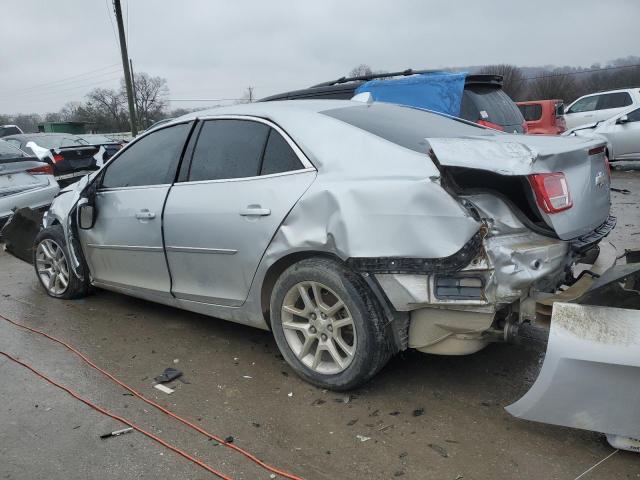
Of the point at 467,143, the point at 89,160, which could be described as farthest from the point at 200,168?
the point at 89,160

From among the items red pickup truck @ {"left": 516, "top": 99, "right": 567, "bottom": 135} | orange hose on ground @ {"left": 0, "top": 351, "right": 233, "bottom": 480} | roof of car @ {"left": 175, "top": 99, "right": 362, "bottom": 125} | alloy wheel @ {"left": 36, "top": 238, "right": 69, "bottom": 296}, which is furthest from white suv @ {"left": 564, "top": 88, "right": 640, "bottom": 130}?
orange hose on ground @ {"left": 0, "top": 351, "right": 233, "bottom": 480}

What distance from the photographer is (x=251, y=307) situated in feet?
11.1

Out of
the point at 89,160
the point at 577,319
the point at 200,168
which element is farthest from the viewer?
the point at 89,160

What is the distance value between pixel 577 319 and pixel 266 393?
1.71m

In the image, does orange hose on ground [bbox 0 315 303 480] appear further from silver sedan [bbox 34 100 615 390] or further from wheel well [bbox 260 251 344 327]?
wheel well [bbox 260 251 344 327]

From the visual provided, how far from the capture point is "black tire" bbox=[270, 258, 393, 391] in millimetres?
2811

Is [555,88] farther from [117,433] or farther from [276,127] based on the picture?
[117,433]

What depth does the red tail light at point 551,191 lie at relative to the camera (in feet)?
8.38

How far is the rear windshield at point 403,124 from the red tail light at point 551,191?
63cm

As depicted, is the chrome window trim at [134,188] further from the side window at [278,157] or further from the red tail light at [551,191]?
the red tail light at [551,191]

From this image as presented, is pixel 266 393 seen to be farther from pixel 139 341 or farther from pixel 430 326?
pixel 139 341

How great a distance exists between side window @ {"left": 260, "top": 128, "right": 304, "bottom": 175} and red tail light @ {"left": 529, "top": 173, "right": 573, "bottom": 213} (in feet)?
4.08

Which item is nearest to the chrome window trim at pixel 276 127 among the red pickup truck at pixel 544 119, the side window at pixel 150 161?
the side window at pixel 150 161

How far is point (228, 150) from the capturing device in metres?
3.53
